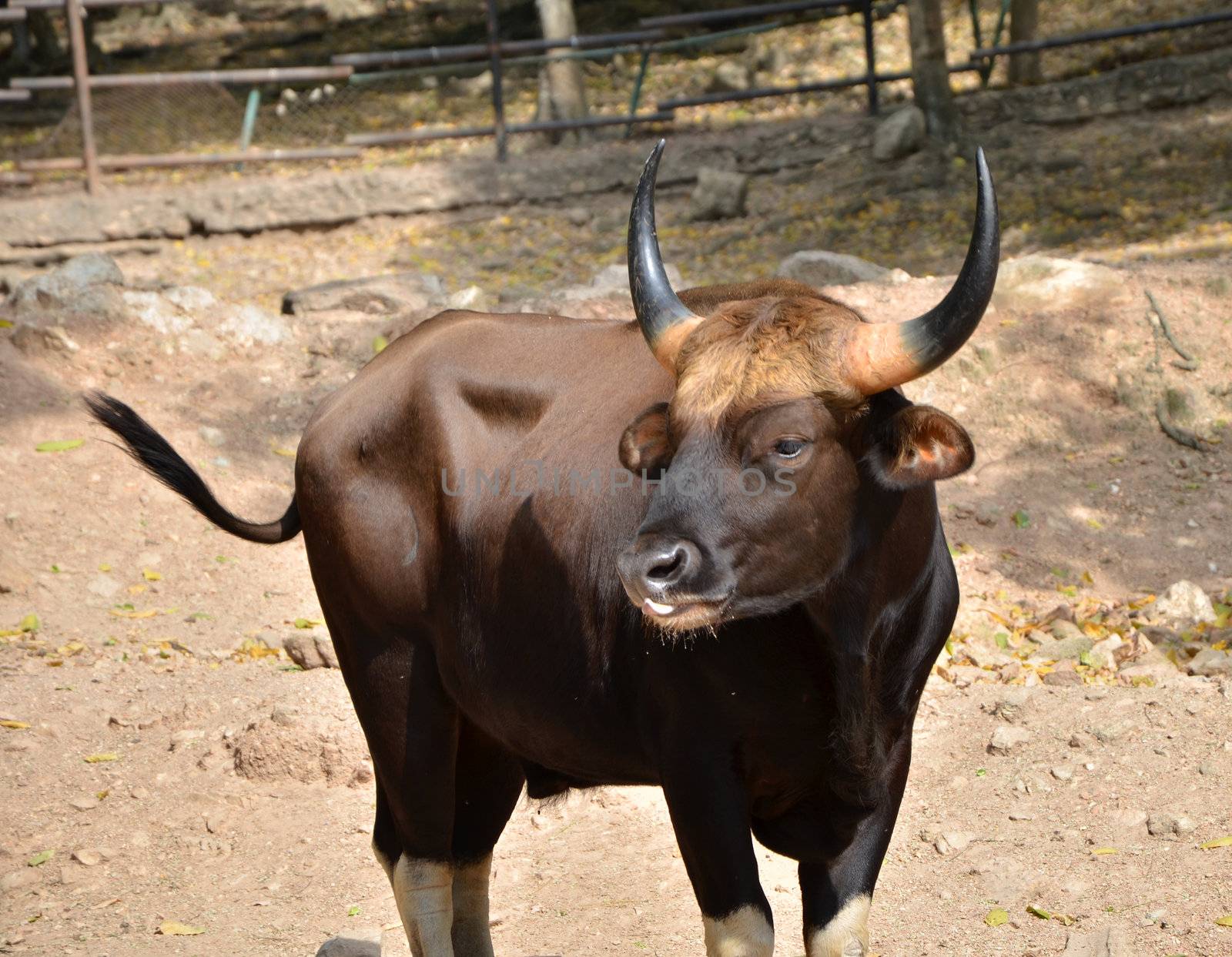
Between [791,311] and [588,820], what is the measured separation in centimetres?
308

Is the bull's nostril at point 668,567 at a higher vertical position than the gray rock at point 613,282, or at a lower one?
higher

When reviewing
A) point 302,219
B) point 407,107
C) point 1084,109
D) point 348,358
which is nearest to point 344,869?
point 348,358

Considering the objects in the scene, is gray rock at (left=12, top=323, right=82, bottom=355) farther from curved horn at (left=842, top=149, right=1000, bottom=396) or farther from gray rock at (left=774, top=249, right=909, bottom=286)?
curved horn at (left=842, top=149, right=1000, bottom=396)

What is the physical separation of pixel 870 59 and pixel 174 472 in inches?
507

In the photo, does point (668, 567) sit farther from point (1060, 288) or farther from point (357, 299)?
point (357, 299)

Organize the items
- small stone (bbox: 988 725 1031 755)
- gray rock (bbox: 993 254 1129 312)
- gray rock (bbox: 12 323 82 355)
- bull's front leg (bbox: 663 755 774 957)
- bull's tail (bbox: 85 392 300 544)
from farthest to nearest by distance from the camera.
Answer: gray rock (bbox: 12 323 82 355), gray rock (bbox: 993 254 1129 312), small stone (bbox: 988 725 1031 755), bull's tail (bbox: 85 392 300 544), bull's front leg (bbox: 663 755 774 957)

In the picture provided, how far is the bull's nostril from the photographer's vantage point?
10.0 feet

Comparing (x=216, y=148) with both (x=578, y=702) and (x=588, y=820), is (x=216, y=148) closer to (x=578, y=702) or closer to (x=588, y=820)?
(x=588, y=820)

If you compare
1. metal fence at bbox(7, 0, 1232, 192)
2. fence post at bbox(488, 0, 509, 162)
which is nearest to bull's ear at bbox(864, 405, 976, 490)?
metal fence at bbox(7, 0, 1232, 192)

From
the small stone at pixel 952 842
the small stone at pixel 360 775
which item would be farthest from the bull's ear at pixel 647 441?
the small stone at pixel 360 775

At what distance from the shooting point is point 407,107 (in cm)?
1975

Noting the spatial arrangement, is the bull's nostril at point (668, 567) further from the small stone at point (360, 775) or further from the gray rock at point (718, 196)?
the gray rock at point (718, 196)

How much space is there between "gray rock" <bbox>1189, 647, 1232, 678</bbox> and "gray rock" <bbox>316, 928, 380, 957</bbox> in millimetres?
3599

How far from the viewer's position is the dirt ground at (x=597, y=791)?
5059mm
